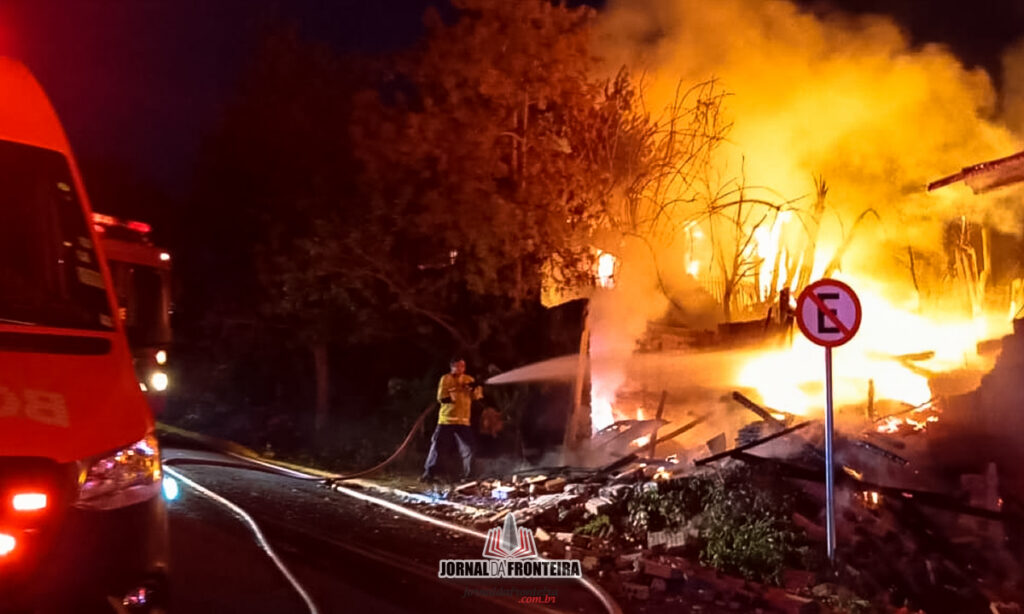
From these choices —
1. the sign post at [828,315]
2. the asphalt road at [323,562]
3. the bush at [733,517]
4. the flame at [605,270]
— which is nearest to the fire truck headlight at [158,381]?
the asphalt road at [323,562]

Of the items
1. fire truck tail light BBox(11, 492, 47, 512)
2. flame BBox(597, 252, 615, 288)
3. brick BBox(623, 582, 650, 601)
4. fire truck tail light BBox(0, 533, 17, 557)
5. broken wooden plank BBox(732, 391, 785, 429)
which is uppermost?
flame BBox(597, 252, 615, 288)

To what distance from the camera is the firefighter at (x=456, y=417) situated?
1217cm

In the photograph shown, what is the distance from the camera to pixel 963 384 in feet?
39.0

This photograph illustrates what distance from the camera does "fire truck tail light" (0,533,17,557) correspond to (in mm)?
3264

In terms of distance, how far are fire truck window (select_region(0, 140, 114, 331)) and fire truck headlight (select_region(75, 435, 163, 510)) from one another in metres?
0.72

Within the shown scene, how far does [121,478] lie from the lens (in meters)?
3.73

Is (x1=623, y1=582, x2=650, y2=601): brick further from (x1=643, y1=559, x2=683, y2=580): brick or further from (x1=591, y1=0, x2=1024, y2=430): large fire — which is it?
(x1=591, y1=0, x2=1024, y2=430): large fire

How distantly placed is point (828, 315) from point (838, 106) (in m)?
7.25

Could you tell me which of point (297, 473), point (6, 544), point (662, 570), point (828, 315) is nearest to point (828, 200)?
point (828, 315)

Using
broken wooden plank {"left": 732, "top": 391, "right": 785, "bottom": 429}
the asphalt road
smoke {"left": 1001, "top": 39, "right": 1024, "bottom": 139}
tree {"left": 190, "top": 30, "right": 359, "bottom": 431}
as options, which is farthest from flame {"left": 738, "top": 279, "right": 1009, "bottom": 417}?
tree {"left": 190, "top": 30, "right": 359, "bottom": 431}

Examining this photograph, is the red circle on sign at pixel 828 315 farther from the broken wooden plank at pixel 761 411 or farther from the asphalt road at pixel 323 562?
the asphalt road at pixel 323 562

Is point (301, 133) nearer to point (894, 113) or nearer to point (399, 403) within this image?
point (399, 403)

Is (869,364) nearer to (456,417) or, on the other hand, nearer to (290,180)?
(456,417)

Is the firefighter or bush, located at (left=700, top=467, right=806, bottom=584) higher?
the firefighter
